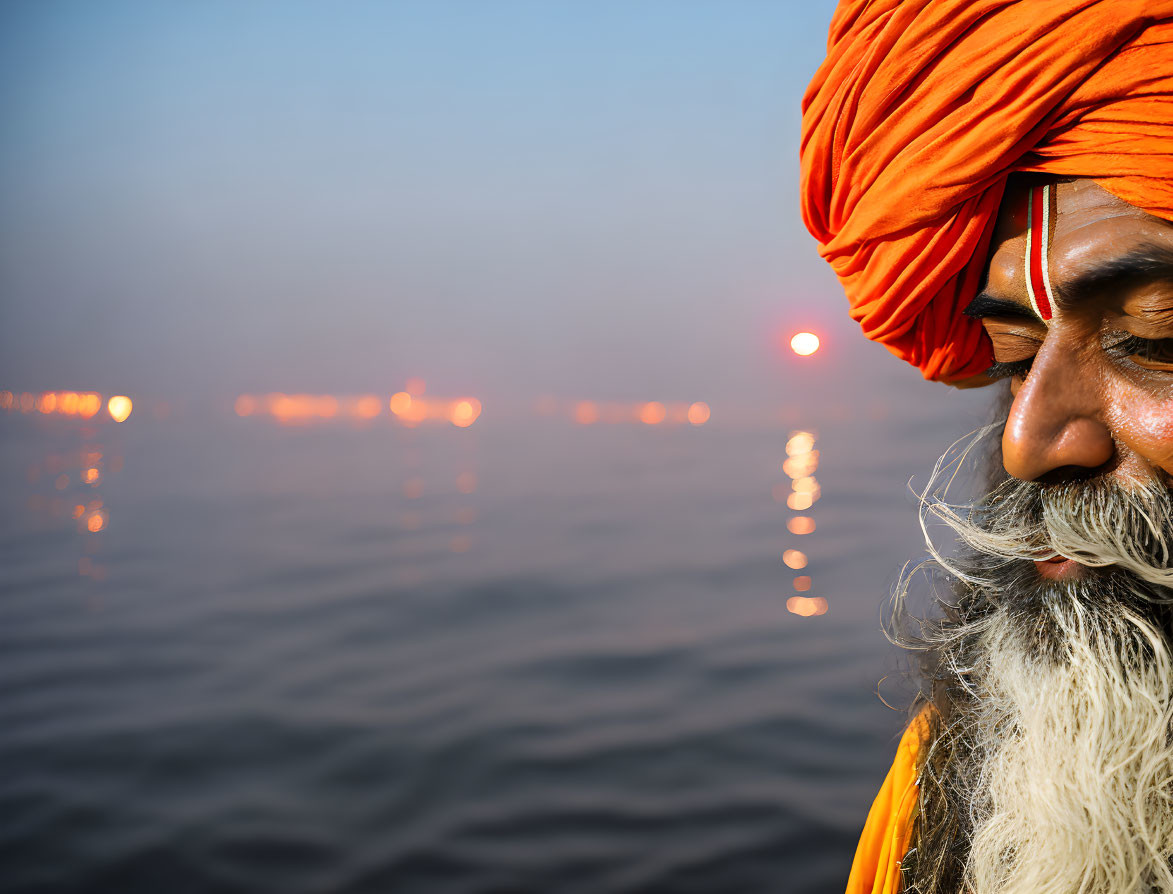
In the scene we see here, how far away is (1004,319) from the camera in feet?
3.57

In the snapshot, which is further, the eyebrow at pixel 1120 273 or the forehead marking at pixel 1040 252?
the forehead marking at pixel 1040 252

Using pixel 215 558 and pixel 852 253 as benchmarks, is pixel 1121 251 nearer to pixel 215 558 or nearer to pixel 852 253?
pixel 852 253

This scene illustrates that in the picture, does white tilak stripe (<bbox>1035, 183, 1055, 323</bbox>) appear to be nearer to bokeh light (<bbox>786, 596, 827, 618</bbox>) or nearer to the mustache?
the mustache

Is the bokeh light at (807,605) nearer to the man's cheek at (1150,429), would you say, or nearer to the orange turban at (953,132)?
the orange turban at (953,132)

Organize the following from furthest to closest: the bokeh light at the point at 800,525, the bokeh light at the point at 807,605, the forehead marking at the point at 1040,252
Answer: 1. the bokeh light at the point at 800,525
2. the bokeh light at the point at 807,605
3. the forehead marking at the point at 1040,252

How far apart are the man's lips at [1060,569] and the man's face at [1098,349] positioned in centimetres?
10

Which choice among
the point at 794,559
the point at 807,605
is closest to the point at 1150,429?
the point at 807,605

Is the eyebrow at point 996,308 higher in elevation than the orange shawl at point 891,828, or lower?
higher

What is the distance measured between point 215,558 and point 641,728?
224 inches

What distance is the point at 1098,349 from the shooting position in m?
0.95

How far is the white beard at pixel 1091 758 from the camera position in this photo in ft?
2.86

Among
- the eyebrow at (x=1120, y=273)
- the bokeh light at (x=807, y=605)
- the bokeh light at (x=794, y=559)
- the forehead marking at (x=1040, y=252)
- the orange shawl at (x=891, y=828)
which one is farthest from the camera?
the bokeh light at (x=794, y=559)

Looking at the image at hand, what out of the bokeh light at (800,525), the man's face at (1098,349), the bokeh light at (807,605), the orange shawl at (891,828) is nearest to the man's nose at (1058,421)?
the man's face at (1098,349)

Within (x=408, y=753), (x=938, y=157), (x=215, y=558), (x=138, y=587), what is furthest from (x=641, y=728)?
(x=215, y=558)
